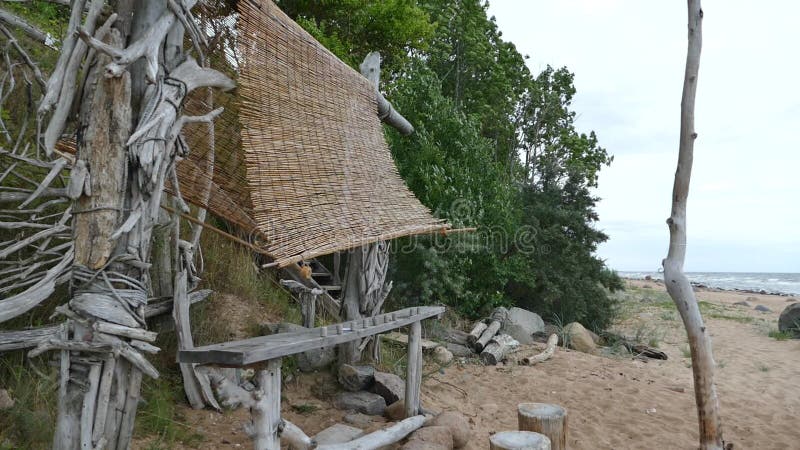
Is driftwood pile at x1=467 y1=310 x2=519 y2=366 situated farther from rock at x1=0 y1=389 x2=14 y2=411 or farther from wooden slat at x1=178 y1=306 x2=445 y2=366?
rock at x1=0 y1=389 x2=14 y2=411

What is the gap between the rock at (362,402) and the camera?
5441 mm

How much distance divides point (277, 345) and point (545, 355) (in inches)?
239

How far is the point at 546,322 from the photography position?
433 inches

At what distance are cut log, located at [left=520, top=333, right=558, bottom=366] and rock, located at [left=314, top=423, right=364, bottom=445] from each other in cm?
419

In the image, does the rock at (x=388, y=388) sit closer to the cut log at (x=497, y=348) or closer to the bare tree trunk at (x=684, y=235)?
the cut log at (x=497, y=348)

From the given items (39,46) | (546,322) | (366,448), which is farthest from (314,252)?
(546,322)

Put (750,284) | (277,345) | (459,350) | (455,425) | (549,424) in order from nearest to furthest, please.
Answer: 1. (277,345)
2. (549,424)
3. (455,425)
4. (459,350)
5. (750,284)

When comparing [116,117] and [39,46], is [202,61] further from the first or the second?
[39,46]

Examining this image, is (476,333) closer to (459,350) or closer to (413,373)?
(459,350)

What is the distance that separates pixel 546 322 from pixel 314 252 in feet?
28.5

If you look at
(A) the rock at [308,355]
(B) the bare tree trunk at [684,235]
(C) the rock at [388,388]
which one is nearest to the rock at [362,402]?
(C) the rock at [388,388]

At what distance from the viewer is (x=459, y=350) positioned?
825 centimetres

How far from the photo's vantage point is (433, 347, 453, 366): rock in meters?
7.65

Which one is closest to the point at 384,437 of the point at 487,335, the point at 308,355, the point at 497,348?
the point at 308,355
